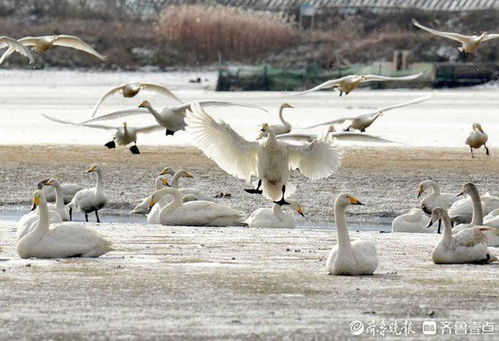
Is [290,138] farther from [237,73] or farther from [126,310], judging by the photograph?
[237,73]

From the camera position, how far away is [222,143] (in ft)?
47.8

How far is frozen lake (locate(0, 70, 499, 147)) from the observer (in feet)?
90.2

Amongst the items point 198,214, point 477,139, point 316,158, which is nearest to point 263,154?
point 316,158

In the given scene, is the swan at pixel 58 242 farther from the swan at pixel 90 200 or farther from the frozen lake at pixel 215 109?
the frozen lake at pixel 215 109

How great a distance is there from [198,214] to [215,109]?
20364mm

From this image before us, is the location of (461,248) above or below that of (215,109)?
Result: above

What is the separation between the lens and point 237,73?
4619cm

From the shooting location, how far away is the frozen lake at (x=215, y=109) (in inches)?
1083

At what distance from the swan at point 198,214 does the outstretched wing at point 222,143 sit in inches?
16.9

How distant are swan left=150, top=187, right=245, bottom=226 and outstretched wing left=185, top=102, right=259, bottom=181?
0.43 m

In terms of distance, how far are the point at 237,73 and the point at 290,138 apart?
27278 mm

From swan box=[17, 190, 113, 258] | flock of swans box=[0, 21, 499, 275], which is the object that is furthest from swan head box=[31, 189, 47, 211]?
swan box=[17, 190, 113, 258]

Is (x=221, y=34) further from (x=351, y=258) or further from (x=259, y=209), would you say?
(x=351, y=258)

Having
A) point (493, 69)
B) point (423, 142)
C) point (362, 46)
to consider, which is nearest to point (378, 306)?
point (423, 142)
